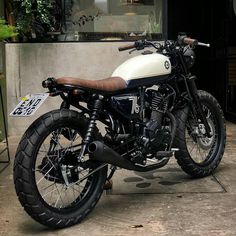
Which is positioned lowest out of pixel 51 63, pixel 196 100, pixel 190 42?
pixel 196 100

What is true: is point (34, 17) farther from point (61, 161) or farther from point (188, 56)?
point (61, 161)

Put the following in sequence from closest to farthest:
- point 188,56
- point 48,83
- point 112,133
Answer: point 48,83 < point 112,133 < point 188,56

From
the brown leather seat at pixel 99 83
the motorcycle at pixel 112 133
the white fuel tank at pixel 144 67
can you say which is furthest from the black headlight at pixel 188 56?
the brown leather seat at pixel 99 83

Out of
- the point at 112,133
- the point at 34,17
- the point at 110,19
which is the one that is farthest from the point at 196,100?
the point at 34,17

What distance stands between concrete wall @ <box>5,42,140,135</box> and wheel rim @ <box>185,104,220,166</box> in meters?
2.17

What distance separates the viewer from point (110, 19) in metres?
6.82

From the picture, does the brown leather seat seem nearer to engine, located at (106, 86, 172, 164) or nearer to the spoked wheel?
engine, located at (106, 86, 172, 164)

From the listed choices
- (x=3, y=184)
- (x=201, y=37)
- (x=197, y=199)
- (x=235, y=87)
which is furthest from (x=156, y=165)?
(x=201, y=37)

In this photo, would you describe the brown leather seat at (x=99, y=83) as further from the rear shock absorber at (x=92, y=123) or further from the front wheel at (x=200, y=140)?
the front wheel at (x=200, y=140)

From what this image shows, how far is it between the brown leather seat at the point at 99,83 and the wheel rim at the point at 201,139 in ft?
3.76

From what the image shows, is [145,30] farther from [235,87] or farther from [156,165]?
[156,165]

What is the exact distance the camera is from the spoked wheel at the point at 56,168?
3375 mm

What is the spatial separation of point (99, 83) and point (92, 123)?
311mm

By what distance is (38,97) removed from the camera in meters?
3.84
